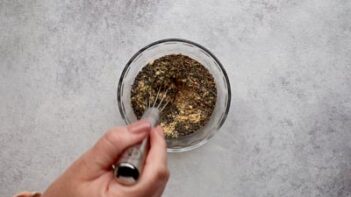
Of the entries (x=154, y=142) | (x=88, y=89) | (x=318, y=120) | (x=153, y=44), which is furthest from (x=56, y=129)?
(x=318, y=120)

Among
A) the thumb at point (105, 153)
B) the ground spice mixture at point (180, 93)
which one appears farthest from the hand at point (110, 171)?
the ground spice mixture at point (180, 93)

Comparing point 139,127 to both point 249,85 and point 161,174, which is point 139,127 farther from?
point 249,85

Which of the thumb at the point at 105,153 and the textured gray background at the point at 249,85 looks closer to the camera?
the thumb at the point at 105,153

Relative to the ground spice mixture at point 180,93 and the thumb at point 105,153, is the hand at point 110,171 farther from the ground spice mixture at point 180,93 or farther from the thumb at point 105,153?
the ground spice mixture at point 180,93

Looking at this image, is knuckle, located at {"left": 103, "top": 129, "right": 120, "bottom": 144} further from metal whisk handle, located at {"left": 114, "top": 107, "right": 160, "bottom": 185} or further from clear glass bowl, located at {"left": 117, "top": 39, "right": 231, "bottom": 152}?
clear glass bowl, located at {"left": 117, "top": 39, "right": 231, "bottom": 152}

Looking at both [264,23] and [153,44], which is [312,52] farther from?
[153,44]

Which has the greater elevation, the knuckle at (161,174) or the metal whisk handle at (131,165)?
the metal whisk handle at (131,165)
